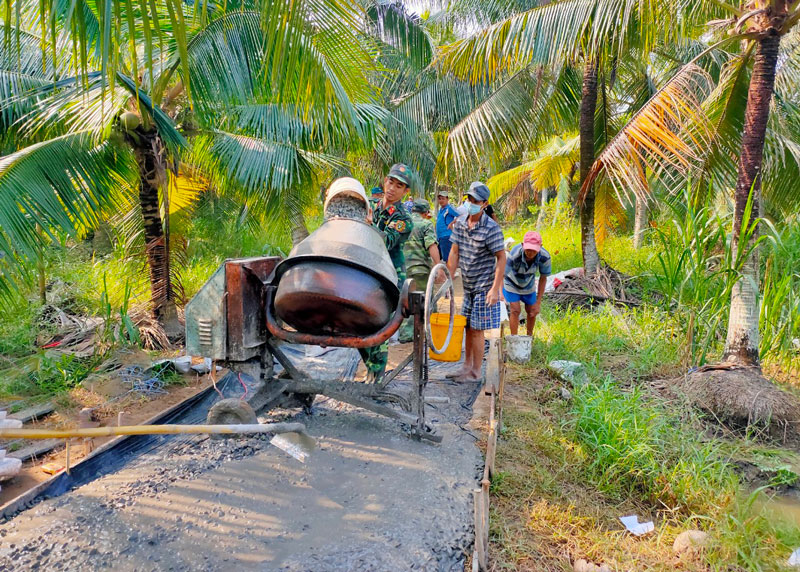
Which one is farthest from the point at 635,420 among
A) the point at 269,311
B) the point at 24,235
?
the point at 24,235

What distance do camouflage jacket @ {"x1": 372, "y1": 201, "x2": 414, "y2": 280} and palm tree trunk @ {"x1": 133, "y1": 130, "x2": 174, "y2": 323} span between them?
266cm

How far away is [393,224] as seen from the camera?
14.3 feet

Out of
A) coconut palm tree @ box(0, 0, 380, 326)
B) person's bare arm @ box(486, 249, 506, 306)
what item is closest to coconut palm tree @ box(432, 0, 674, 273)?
coconut palm tree @ box(0, 0, 380, 326)

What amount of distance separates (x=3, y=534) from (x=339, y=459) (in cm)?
170

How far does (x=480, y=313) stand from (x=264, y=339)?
1.92 meters

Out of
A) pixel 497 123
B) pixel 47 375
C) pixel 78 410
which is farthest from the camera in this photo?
pixel 497 123

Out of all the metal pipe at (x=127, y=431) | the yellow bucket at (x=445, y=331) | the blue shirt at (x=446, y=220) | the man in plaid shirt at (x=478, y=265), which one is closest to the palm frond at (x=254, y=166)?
the blue shirt at (x=446, y=220)

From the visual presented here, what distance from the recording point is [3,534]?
8.21ft

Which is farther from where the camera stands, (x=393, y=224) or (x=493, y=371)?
(x=393, y=224)

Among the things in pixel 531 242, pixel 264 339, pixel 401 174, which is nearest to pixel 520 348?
pixel 531 242

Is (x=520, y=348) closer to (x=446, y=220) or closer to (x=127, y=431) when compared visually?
(x=446, y=220)

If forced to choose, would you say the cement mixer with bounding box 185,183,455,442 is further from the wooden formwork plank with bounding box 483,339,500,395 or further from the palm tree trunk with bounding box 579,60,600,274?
the palm tree trunk with bounding box 579,60,600,274

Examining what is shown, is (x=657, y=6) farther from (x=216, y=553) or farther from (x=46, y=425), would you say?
(x=46, y=425)

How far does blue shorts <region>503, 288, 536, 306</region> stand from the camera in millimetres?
5621
